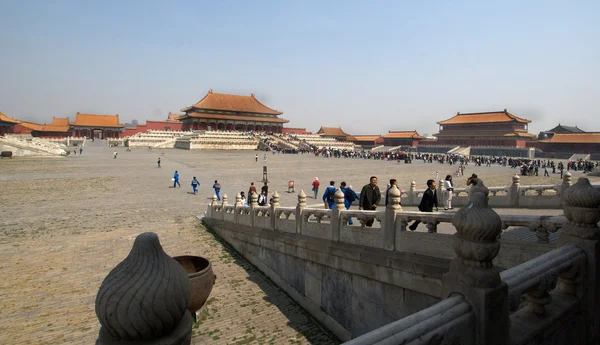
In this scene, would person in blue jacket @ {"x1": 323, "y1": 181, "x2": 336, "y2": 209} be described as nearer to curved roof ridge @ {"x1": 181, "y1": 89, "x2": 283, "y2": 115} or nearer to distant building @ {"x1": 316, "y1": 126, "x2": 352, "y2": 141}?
curved roof ridge @ {"x1": 181, "y1": 89, "x2": 283, "y2": 115}

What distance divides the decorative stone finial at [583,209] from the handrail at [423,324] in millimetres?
2003

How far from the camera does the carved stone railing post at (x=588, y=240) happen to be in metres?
3.36

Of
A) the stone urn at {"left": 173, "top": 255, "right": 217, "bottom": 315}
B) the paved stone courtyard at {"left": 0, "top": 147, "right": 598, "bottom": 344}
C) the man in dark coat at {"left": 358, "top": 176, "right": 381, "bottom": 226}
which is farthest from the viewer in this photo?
the man in dark coat at {"left": 358, "top": 176, "right": 381, "bottom": 226}

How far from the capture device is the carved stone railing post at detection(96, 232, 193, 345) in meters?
1.75

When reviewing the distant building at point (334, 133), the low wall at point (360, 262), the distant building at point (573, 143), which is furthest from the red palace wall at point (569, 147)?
the low wall at point (360, 262)

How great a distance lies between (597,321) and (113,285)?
4.52 meters

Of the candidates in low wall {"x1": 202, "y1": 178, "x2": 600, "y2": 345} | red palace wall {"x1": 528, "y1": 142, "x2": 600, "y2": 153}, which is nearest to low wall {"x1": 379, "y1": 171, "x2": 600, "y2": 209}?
low wall {"x1": 202, "y1": 178, "x2": 600, "y2": 345}

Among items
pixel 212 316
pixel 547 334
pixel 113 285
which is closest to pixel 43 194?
pixel 212 316

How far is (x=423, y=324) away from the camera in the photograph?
6.88 ft

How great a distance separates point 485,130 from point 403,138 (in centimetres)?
1604

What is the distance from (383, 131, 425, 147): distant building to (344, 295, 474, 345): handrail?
76.2 m

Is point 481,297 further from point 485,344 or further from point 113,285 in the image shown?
point 113,285

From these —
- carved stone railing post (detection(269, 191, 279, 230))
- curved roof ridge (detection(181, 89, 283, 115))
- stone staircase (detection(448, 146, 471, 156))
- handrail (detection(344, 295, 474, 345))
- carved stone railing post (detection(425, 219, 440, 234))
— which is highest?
curved roof ridge (detection(181, 89, 283, 115))

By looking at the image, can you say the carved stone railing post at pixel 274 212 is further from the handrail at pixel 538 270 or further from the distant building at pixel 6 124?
the distant building at pixel 6 124
